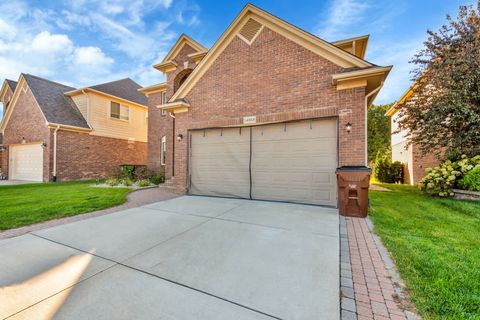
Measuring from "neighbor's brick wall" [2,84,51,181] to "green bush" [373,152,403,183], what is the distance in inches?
896

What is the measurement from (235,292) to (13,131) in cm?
2201

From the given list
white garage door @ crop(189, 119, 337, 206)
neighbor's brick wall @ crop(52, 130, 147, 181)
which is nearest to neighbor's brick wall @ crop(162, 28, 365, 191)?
white garage door @ crop(189, 119, 337, 206)

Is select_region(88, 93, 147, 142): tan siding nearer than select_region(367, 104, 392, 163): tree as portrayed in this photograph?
Yes

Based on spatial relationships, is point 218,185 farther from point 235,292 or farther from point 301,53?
point 235,292

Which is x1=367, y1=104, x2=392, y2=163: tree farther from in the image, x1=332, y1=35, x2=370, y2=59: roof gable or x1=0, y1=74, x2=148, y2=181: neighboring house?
x1=0, y1=74, x2=148, y2=181: neighboring house

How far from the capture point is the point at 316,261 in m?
2.98

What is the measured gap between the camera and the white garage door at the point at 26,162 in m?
14.1

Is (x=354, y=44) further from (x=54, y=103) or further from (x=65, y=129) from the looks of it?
(x=54, y=103)

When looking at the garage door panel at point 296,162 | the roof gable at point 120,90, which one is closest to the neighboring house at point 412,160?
the garage door panel at point 296,162

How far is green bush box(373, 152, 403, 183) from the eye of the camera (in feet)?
49.7

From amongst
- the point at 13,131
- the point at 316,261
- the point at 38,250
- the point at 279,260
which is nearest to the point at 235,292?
the point at 279,260

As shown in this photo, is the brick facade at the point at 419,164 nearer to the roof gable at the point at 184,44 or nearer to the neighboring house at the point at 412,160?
the neighboring house at the point at 412,160

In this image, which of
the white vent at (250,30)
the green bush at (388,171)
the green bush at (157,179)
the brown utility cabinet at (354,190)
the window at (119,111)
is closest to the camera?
the brown utility cabinet at (354,190)

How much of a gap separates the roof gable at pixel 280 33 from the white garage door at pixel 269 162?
1.82 m
